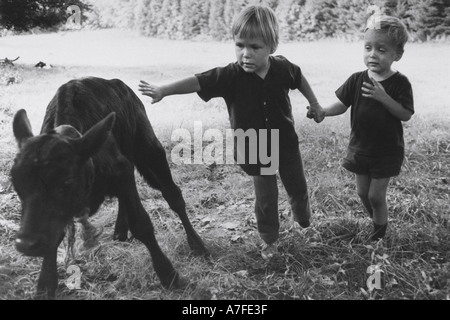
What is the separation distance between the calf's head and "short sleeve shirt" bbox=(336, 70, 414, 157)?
1.84 metres

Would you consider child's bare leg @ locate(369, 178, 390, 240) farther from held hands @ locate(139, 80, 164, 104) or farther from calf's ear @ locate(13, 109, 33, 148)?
calf's ear @ locate(13, 109, 33, 148)

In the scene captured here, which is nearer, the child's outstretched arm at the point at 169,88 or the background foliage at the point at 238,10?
the child's outstretched arm at the point at 169,88

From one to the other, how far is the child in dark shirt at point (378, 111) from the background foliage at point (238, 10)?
100 inches

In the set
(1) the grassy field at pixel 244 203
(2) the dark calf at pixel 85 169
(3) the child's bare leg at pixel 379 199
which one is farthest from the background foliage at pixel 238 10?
(3) the child's bare leg at pixel 379 199

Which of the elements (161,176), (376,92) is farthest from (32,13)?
(376,92)

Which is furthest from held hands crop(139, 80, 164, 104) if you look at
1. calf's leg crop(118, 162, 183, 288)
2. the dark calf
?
calf's leg crop(118, 162, 183, 288)

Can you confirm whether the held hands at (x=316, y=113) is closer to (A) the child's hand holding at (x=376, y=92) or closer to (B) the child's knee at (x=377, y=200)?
(A) the child's hand holding at (x=376, y=92)

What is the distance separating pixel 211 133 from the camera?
5.92 meters

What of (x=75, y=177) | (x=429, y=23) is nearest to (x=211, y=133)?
(x=429, y=23)

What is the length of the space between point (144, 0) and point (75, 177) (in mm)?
3480

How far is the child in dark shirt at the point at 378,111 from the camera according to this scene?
3332mm

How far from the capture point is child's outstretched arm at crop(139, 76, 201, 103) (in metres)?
3.08

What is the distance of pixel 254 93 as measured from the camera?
11.1 ft
